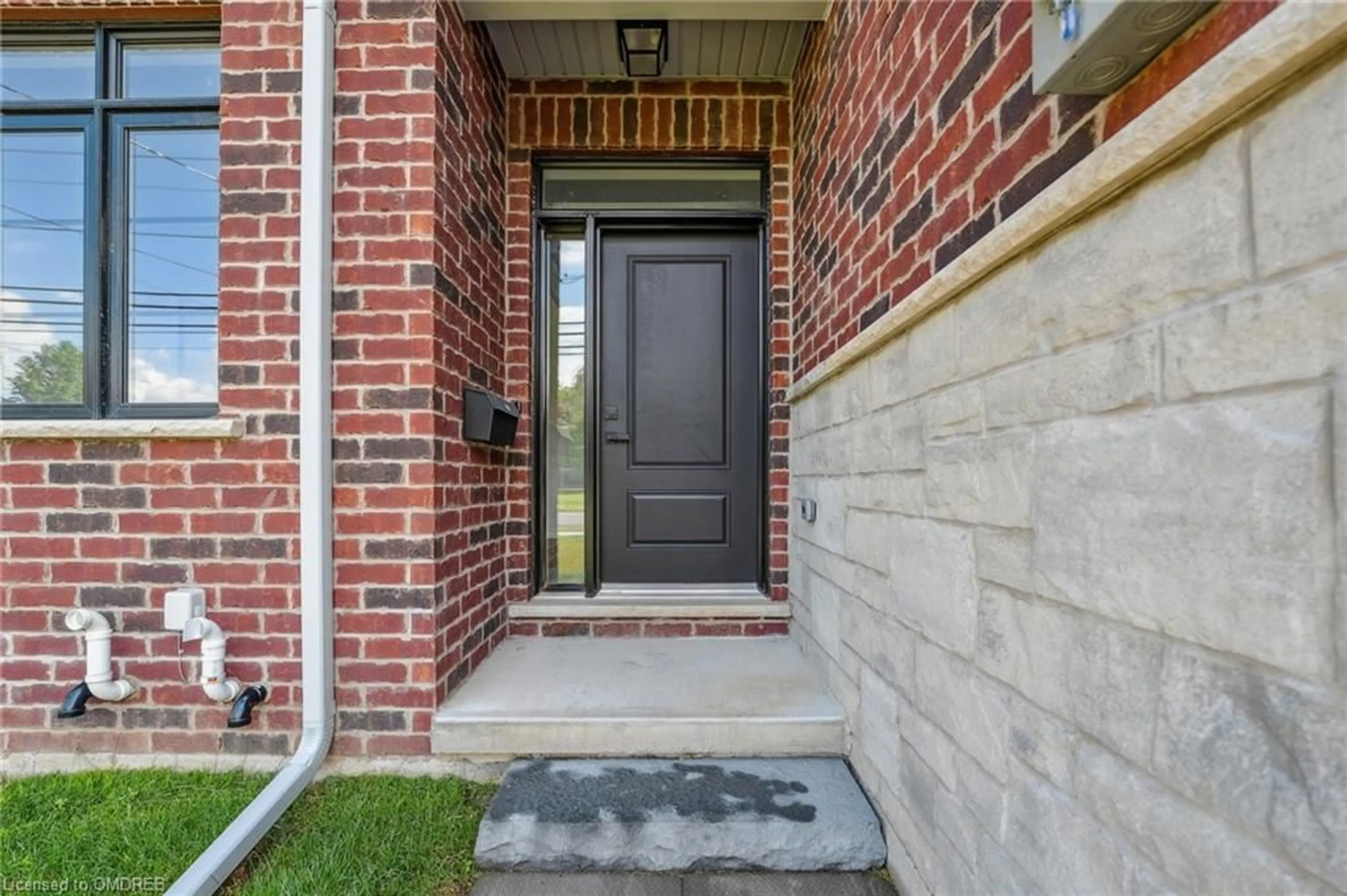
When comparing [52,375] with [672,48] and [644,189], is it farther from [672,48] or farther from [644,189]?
[672,48]

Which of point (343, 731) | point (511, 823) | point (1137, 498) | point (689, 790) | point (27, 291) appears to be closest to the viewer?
point (1137, 498)

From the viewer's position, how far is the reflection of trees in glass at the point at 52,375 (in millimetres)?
2127

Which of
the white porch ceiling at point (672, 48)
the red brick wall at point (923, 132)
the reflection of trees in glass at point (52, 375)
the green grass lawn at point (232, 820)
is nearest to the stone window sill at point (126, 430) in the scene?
the reflection of trees in glass at point (52, 375)

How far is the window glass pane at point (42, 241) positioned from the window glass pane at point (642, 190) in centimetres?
178

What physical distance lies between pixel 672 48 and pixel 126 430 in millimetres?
2602

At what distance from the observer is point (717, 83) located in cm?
285

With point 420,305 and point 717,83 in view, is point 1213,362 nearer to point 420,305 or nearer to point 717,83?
point 420,305

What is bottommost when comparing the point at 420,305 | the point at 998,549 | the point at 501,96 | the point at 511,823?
the point at 511,823

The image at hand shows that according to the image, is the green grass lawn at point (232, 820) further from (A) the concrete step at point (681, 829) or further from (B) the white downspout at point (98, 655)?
(B) the white downspout at point (98, 655)

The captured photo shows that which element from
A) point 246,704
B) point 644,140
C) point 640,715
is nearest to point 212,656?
point 246,704

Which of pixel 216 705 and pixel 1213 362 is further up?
pixel 1213 362

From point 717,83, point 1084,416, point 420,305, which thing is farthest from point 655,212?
point 1084,416

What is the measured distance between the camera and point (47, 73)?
220cm

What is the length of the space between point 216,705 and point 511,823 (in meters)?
1.19
